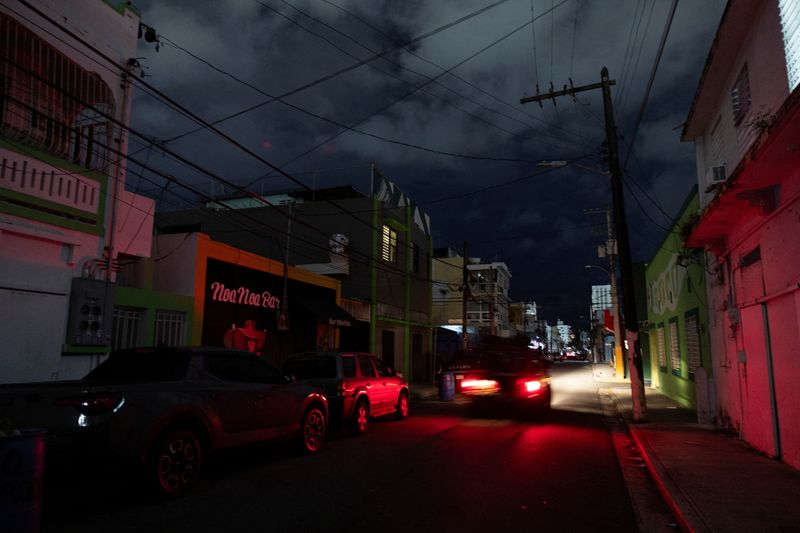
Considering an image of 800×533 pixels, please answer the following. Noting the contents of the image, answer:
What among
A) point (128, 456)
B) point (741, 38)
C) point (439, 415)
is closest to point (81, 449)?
point (128, 456)

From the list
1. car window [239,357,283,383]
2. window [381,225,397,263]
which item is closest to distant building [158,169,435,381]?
window [381,225,397,263]

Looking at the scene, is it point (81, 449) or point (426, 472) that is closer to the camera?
point (81, 449)

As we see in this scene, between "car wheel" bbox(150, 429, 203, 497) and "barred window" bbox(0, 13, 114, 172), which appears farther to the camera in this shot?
"barred window" bbox(0, 13, 114, 172)

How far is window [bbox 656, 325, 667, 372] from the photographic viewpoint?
2011 cm

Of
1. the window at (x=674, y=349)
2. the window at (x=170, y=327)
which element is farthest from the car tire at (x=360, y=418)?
the window at (x=674, y=349)

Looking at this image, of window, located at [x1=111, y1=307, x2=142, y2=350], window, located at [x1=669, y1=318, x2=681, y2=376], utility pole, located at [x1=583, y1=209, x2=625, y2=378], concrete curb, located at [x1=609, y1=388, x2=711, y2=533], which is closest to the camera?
concrete curb, located at [x1=609, y1=388, x2=711, y2=533]

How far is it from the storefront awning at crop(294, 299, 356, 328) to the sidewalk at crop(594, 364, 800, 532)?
10.8 m

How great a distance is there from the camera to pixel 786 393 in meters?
7.87

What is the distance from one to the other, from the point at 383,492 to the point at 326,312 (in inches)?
523

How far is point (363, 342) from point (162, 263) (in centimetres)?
1140

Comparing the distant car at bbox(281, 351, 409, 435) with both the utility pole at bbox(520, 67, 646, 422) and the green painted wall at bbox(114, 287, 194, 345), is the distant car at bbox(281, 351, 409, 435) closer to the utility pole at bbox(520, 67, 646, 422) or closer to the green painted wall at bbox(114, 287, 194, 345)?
the green painted wall at bbox(114, 287, 194, 345)

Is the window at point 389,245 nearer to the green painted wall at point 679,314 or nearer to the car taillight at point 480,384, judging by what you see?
the green painted wall at point 679,314

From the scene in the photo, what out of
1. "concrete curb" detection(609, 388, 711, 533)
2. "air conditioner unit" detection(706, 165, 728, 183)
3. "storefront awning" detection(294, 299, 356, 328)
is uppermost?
"air conditioner unit" detection(706, 165, 728, 183)

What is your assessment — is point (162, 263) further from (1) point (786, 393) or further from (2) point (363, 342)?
(1) point (786, 393)
